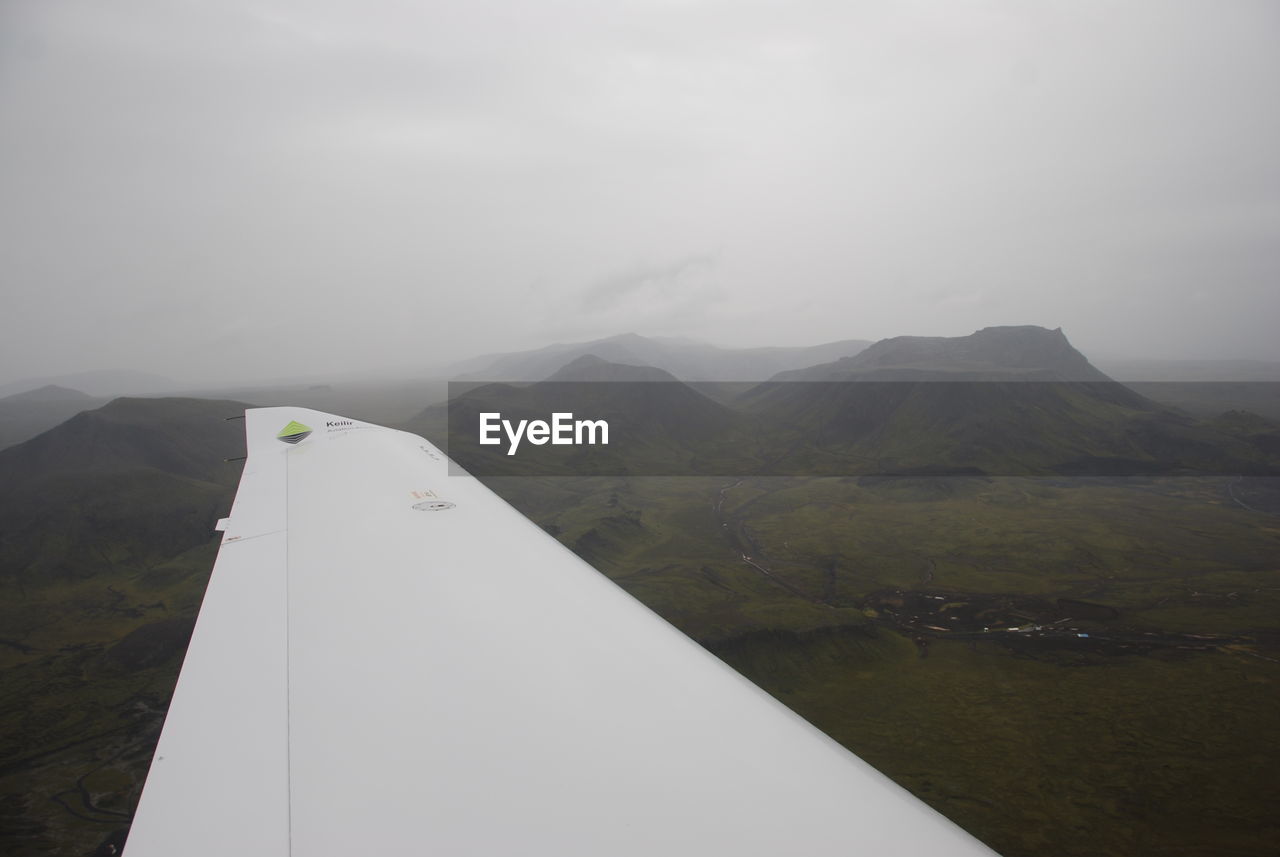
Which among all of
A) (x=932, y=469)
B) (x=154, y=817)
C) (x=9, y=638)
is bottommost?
(x=9, y=638)

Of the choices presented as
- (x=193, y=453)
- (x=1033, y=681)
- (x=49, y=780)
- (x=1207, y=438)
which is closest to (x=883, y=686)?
(x=1033, y=681)

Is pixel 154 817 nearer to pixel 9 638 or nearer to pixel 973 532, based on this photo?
pixel 9 638

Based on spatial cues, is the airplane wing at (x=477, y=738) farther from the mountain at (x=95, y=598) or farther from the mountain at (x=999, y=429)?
the mountain at (x=999, y=429)

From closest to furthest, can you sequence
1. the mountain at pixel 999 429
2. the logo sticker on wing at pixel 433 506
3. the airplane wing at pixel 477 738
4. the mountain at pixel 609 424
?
the airplane wing at pixel 477 738 < the logo sticker on wing at pixel 433 506 < the mountain at pixel 999 429 < the mountain at pixel 609 424

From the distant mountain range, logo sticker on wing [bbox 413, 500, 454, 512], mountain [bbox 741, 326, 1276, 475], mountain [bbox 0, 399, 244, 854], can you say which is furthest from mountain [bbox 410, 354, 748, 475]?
logo sticker on wing [bbox 413, 500, 454, 512]

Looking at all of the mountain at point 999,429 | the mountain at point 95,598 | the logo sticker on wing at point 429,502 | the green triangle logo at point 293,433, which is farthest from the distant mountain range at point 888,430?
the logo sticker on wing at point 429,502
